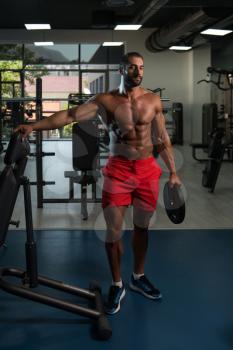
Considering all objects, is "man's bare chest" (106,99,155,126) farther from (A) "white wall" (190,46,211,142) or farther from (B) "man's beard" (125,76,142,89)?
(A) "white wall" (190,46,211,142)

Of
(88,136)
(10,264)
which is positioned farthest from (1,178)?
(88,136)

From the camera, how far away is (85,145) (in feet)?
15.2

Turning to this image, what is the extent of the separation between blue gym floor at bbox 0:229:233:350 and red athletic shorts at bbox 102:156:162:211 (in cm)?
60

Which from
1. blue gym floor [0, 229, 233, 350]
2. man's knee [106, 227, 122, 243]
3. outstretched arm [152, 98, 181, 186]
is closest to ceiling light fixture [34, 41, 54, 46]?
blue gym floor [0, 229, 233, 350]

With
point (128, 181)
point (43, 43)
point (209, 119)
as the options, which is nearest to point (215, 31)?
point (209, 119)

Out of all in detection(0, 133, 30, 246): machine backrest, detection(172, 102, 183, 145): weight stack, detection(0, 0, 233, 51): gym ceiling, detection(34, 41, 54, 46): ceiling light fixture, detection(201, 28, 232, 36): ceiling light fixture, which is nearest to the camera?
detection(0, 133, 30, 246): machine backrest

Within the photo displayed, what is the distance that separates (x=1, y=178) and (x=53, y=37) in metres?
11.6

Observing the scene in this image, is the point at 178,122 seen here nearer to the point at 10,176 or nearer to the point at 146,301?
the point at 146,301

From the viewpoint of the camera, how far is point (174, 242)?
Answer: 3.74 metres

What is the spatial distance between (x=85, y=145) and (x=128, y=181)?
2.16 m

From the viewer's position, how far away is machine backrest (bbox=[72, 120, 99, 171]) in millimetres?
4621

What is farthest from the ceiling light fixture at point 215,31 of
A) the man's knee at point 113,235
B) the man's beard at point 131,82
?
the man's knee at point 113,235

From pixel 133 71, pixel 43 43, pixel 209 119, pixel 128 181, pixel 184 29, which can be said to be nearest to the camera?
pixel 133 71

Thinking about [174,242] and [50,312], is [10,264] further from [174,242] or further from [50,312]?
[174,242]
